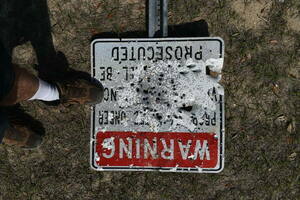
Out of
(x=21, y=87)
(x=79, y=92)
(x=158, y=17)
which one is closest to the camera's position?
(x=21, y=87)

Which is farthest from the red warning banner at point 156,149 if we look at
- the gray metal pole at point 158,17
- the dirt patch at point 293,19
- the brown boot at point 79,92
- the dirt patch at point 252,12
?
the dirt patch at point 293,19

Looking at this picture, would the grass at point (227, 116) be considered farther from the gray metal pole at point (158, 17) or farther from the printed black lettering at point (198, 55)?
the printed black lettering at point (198, 55)

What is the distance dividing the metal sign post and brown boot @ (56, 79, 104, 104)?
91mm

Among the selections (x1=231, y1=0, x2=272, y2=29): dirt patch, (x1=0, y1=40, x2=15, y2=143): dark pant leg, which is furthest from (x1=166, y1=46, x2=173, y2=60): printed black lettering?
(x1=0, y1=40, x2=15, y2=143): dark pant leg

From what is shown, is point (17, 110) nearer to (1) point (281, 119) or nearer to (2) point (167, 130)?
(2) point (167, 130)

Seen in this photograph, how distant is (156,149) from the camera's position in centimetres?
240

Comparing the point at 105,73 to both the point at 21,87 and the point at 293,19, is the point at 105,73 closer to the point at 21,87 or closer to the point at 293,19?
the point at 21,87

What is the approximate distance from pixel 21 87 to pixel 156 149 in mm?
1015

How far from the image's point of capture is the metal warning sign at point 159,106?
7.75 ft

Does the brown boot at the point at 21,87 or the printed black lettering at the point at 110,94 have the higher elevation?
the brown boot at the point at 21,87

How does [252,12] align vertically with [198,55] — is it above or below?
Answer: above

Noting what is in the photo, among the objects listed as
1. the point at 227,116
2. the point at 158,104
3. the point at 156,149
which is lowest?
the point at 156,149

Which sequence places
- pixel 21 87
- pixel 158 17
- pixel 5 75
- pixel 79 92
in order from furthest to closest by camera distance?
pixel 158 17, pixel 79 92, pixel 21 87, pixel 5 75

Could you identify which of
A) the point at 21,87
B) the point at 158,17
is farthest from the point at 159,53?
the point at 21,87
